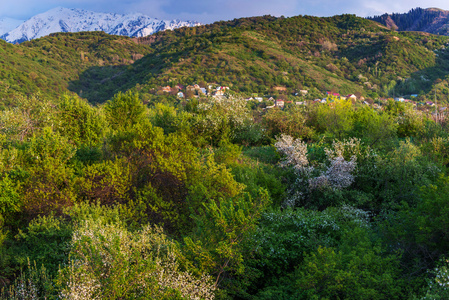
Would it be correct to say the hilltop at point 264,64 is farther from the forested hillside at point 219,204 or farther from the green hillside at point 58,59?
the forested hillside at point 219,204

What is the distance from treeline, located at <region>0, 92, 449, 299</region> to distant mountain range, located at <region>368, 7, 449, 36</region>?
502 ft

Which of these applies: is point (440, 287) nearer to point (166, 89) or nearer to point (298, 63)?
point (166, 89)

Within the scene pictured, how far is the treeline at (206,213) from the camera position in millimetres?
5359

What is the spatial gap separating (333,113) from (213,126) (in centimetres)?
777

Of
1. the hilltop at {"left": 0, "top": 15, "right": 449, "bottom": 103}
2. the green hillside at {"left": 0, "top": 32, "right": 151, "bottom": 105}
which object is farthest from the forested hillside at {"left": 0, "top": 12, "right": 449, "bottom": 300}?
the hilltop at {"left": 0, "top": 15, "right": 449, "bottom": 103}

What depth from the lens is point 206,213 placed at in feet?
23.7

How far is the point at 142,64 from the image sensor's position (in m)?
89.0

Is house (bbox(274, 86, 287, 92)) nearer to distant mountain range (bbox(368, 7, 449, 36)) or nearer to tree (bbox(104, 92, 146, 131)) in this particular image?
tree (bbox(104, 92, 146, 131))

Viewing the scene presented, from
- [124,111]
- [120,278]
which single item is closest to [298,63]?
→ [124,111]

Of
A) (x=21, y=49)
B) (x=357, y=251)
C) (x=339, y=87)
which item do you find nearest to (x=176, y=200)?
(x=357, y=251)

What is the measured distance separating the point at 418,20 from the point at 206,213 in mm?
178986

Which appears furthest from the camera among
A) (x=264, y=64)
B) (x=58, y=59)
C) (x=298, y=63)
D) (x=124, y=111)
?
(x=58, y=59)

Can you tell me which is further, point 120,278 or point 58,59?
point 58,59

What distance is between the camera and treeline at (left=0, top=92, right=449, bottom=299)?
5.36 metres
